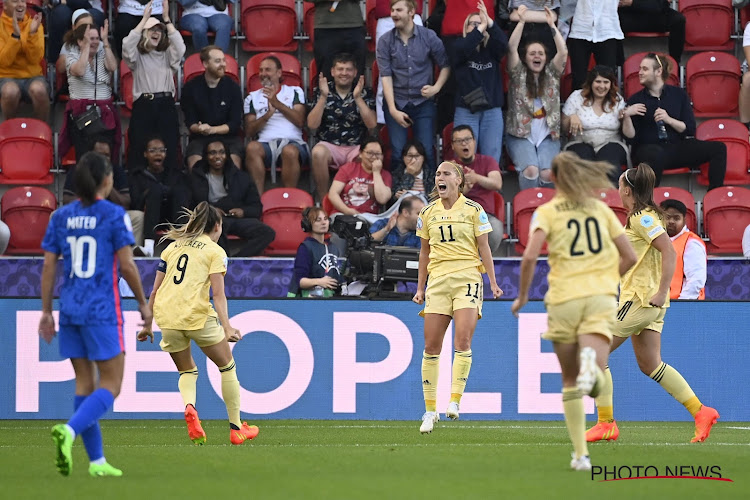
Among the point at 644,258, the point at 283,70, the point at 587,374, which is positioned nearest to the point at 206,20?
the point at 283,70

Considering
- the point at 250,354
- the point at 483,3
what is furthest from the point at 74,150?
the point at 483,3

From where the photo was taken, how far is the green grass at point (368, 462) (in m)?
6.15

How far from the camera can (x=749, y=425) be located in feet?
38.3

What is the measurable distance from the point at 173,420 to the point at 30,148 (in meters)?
5.02

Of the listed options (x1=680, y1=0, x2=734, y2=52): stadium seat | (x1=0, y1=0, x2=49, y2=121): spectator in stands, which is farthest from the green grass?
(x1=680, y1=0, x2=734, y2=52): stadium seat

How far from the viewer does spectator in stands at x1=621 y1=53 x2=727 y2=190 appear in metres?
14.9

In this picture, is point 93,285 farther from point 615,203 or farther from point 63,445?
point 615,203

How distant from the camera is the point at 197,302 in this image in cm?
930

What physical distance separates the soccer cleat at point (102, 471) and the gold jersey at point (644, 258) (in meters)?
4.20

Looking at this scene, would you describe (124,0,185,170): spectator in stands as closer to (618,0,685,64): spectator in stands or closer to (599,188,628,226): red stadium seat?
(599,188,628,226): red stadium seat

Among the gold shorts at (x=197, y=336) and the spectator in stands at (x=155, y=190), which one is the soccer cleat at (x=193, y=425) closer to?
the gold shorts at (x=197, y=336)

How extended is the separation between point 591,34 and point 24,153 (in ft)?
24.9

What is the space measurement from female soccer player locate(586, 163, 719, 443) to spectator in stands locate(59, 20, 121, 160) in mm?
7793

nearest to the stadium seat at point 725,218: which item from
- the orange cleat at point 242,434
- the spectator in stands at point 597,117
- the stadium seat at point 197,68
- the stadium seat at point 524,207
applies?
the spectator in stands at point 597,117
